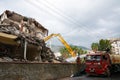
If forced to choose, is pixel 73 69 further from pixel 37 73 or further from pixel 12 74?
pixel 12 74

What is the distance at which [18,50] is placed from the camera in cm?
1917

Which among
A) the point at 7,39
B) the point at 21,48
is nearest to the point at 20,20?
the point at 21,48

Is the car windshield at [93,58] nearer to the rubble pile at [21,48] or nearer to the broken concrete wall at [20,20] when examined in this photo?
the rubble pile at [21,48]

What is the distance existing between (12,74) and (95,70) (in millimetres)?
9853

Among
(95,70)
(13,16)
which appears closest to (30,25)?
(13,16)

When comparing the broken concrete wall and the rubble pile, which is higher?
the broken concrete wall

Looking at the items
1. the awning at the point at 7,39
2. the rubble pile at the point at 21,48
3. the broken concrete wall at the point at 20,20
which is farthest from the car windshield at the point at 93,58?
the broken concrete wall at the point at 20,20

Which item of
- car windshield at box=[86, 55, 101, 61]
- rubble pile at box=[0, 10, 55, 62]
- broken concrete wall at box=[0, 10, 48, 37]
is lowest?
car windshield at box=[86, 55, 101, 61]

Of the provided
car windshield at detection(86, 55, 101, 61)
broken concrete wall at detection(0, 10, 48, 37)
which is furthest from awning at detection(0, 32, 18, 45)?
broken concrete wall at detection(0, 10, 48, 37)

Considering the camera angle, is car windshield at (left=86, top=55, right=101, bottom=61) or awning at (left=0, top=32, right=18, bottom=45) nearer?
awning at (left=0, top=32, right=18, bottom=45)

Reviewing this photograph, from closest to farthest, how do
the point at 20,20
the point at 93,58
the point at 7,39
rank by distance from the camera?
the point at 7,39, the point at 93,58, the point at 20,20

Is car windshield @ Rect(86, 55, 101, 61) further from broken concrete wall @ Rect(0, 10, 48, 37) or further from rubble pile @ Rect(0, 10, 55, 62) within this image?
broken concrete wall @ Rect(0, 10, 48, 37)

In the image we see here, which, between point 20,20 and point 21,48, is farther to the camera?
point 20,20

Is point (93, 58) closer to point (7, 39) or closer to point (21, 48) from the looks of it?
point (21, 48)
